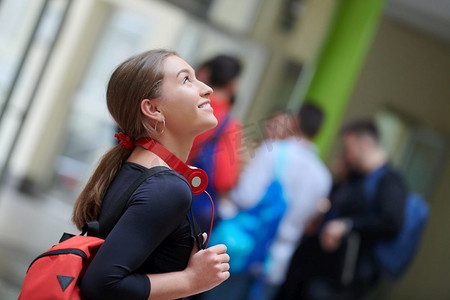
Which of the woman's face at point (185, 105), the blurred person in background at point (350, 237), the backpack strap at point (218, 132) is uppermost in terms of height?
the woman's face at point (185, 105)

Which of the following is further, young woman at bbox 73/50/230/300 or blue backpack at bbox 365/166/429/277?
blue backpack at bbox 365/166/429/277

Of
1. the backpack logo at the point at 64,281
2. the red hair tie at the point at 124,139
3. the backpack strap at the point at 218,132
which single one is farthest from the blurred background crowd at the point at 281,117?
the backpack logo at the point at 64,281

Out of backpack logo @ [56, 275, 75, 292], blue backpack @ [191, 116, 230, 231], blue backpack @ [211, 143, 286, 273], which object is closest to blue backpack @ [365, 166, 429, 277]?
blue backpack @ [211, 143, 286, 273]

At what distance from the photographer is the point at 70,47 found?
10.0 meters

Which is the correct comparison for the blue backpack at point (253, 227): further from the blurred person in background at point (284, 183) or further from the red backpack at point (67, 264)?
the red backpack at point (67, 264)

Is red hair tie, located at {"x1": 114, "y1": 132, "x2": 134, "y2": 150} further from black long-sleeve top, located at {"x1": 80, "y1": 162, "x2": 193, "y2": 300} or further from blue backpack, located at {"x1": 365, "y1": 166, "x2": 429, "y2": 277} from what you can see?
blue backpack, located at {"x1": 365, "y1": 166, "x2": 429, "y2": 277}

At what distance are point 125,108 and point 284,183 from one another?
6.69 feet

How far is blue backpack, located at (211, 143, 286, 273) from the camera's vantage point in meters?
2.83

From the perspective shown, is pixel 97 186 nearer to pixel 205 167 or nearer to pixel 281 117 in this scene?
pixel 205 167

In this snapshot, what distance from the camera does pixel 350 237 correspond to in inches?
214

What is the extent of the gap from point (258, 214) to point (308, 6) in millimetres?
3755

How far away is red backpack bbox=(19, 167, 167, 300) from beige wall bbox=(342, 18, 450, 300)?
31.8 ft

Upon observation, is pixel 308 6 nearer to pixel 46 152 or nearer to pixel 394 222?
pixel 394 222

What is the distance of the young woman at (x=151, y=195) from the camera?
3.74 feet
